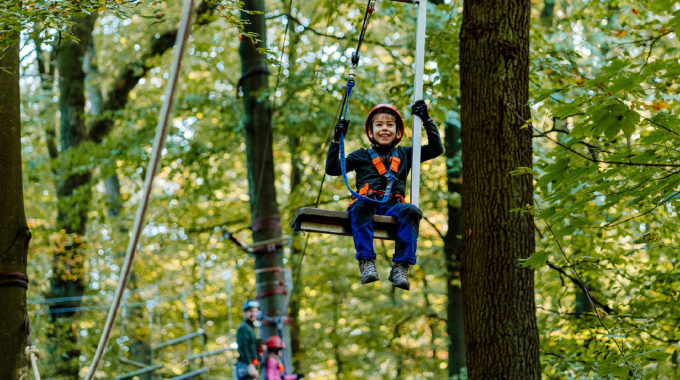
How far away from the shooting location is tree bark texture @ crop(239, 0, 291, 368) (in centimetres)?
1165

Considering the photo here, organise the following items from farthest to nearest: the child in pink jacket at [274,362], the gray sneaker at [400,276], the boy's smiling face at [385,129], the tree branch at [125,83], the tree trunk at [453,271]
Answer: the tree branch at [125,83], the tree trunk at [453,271], the child in pink jacket at [274,362], the boy's smiling face at [385,129], the gray sneaker at [400,276]

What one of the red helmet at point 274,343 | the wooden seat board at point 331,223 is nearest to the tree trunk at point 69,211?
the red helmet at point 274,343

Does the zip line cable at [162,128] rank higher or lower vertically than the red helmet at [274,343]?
higher

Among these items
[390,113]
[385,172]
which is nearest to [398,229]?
[385,172]

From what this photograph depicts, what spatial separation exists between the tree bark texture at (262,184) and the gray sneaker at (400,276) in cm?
656

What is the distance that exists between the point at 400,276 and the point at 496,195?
922 millimetres

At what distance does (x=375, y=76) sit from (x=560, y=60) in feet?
15.9

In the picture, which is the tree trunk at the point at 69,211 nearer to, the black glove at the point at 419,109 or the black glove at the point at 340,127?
the black glove at the point at 340,127

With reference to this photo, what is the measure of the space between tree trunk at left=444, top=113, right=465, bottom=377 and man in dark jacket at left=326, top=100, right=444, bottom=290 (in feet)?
23.2

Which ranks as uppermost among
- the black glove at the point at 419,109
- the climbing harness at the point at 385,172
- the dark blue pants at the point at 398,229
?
the black glove at the point at 419,109

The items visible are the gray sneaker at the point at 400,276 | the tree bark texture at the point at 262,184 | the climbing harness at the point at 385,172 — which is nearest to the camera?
the gray sneaker at the point at 400,276

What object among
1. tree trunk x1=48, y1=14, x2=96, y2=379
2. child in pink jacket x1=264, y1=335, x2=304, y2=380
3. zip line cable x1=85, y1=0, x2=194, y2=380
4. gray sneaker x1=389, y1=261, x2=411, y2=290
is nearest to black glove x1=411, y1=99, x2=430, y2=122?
gray sneaker x1=389, y1=261, x2=411, y2=290

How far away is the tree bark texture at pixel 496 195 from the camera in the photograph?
5.09 metres

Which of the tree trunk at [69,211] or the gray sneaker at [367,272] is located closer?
the gray sneaker at [367,272]
